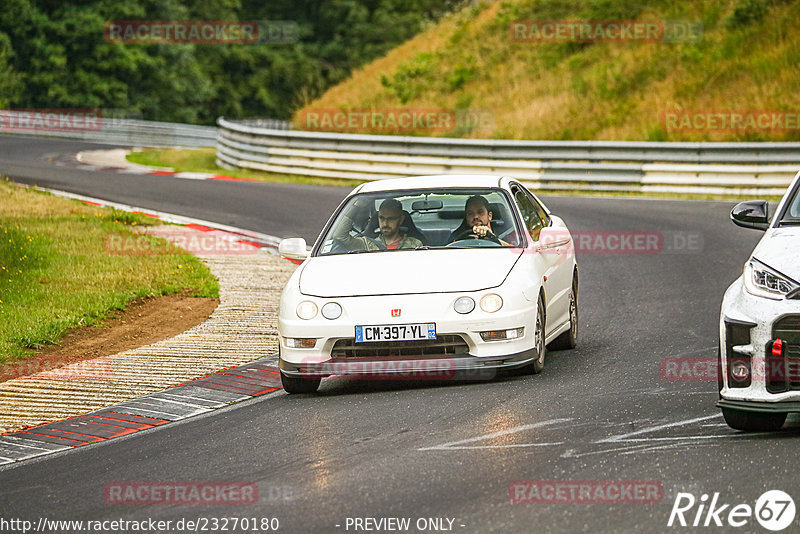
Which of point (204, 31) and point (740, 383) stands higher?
point (204, 31)

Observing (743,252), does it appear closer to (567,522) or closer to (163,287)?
(163,287)

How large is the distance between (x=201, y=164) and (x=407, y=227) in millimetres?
24810

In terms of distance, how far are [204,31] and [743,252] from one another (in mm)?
53585

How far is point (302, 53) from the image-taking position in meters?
69.6

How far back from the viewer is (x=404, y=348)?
826 cm

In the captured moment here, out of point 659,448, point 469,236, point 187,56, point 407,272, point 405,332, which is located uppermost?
point 187,56

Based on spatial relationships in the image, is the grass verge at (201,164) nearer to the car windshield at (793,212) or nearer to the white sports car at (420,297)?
the white sports car at (420,297)

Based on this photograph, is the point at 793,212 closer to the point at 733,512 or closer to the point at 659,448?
the point at 659,448

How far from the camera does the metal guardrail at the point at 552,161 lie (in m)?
22.6

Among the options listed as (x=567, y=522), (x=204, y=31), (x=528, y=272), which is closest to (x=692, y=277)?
(x=528, y=272)

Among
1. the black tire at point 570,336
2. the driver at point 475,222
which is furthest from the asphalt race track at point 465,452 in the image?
the driver at point 475,222

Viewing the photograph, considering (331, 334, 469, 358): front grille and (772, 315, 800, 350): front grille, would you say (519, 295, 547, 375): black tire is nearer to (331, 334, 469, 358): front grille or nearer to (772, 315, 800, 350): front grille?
(331, 334, 469, 358): front grille

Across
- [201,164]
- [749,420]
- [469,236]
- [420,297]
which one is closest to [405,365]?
[420,297]

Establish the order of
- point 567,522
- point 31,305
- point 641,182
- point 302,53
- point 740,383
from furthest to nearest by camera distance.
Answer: point 302,53 → point 641,182 → point 31,305 → point 740,383 → point 567,522
